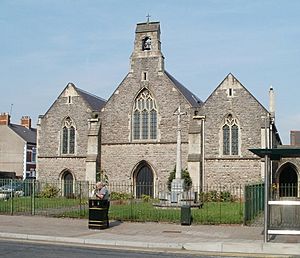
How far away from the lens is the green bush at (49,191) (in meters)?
38.5

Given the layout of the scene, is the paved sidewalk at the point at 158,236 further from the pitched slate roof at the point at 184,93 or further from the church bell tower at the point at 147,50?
the church bell tower at the point at 147,50

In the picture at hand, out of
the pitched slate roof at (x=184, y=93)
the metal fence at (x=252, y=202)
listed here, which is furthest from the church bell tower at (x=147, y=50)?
the metal fence at (x=252, y=202)

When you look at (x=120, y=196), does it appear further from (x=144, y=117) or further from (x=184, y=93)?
(x=184, y=93)

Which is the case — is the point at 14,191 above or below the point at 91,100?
below

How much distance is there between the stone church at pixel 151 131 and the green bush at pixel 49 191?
1.57 m

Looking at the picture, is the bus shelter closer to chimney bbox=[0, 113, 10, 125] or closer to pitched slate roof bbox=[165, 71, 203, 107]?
pitched slate roof bbox=[165, 71, 203, 107]

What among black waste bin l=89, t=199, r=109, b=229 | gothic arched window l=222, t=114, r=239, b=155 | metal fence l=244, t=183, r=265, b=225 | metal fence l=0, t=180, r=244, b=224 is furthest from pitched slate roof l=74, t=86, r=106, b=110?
black waste bin l=89, t=199, r=109, b=229

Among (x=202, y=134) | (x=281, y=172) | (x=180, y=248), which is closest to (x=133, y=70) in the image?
(x=202, y=134)

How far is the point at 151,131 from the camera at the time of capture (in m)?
38.6

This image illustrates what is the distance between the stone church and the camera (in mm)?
36188

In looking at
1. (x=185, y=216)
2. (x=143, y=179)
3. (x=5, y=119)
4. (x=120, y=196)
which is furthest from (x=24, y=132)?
(x=185, y=216)

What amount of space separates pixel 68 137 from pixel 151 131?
7.48 m

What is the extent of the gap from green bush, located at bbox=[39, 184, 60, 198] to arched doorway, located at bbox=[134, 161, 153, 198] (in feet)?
21.1

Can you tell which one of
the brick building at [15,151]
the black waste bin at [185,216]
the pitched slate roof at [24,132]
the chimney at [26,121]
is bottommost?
the black waste bin at [185,216]
